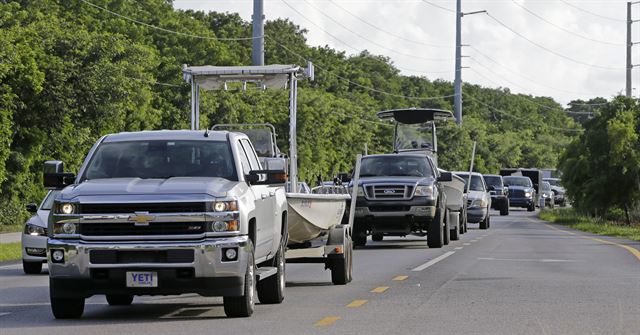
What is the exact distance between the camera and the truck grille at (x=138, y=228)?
42.7 ft

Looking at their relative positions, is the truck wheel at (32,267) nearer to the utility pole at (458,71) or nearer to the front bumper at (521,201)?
the front bumper at (521,201)

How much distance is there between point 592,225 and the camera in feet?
155

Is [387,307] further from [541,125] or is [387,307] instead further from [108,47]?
[541,125]

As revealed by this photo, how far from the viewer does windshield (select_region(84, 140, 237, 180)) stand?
1420 centimetres

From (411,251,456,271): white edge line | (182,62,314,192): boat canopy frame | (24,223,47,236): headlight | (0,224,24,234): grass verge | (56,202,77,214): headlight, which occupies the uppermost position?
(182,62,314,192): boat canopy frame

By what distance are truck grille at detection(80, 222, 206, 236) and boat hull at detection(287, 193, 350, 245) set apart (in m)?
3.30

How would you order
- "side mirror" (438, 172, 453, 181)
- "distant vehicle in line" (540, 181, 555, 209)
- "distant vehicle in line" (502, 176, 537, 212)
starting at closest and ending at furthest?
1. "side mirror" (438, 172, 453, 181)
2. "distant vehicle in line" (502, 176, 537, 212)
3. "distant vehicle in line" (540, 181, 555, 209)

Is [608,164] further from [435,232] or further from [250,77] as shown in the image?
[250,77]

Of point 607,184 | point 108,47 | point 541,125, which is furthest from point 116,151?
point 541,125

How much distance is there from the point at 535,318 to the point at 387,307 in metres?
1.87

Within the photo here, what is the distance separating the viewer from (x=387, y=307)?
14922mm

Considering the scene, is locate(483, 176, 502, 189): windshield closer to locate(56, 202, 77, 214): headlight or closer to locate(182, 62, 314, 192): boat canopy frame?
locate(182, 62, 314, 192): boat canopy frame

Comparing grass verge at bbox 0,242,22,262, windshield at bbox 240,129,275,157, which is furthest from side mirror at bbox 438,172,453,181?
grass verge at bbox 0,242,22,262

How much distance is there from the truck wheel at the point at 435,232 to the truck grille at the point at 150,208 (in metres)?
16.2
